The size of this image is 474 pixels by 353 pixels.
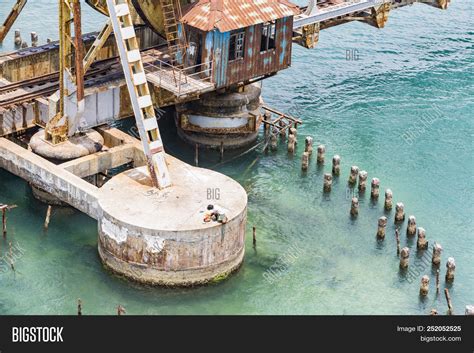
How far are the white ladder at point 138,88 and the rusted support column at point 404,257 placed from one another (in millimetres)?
14111

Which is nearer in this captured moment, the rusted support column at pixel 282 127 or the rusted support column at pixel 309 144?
the rusted support column at pixel 309 144

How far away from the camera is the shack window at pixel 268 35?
68.4m

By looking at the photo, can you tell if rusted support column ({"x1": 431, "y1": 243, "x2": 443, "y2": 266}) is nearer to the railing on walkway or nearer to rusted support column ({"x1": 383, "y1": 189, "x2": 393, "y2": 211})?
rusted support column ({"x1": 383, "y1": 189, "x2": 393, "y2": 211})

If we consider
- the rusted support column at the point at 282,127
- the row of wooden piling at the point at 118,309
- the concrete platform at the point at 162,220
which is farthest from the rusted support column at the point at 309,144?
the row of wooden piling at the point at 118,309

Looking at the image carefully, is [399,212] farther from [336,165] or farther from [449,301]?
[449,301]

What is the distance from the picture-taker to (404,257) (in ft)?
192

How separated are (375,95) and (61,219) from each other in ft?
105

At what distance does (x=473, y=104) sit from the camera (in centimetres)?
8250

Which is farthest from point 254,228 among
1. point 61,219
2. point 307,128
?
point 307,128

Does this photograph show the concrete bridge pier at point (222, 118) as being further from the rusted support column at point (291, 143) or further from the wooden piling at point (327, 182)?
the wooden piling at point (327, 182)

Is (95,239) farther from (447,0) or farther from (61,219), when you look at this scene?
(447,0)

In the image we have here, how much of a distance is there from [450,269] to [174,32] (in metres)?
24.3

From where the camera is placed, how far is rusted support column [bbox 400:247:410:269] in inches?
2295

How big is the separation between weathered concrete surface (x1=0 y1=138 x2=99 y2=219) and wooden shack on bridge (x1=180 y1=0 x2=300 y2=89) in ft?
41.2
